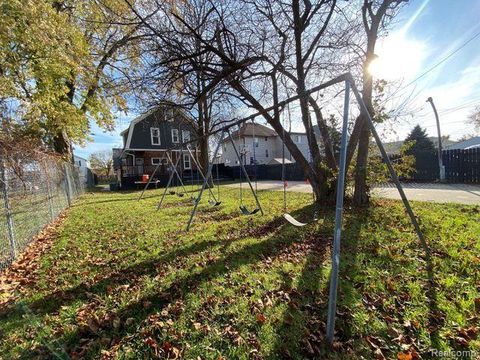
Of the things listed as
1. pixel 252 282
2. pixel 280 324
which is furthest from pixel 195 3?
pixel 280 324

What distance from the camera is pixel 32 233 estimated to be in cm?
584

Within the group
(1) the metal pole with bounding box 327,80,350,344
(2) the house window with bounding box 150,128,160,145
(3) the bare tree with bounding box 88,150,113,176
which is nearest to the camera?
(1) the metal pole with bounding box 327,80,350,344

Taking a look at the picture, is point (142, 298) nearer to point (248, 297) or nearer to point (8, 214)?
point (248, 297)

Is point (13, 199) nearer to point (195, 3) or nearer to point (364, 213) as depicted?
point (195, 3)

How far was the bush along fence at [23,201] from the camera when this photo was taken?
4504 mm

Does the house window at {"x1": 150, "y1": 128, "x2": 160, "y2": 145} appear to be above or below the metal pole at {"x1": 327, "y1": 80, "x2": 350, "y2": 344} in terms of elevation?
above

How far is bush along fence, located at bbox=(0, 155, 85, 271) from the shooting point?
4504mm

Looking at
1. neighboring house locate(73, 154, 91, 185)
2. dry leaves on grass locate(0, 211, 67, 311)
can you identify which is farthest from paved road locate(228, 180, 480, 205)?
neighboring house locate(73, 154, 91, 185)

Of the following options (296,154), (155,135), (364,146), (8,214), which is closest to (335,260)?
(8,214)

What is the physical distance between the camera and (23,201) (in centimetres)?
536

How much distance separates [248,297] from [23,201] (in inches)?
209

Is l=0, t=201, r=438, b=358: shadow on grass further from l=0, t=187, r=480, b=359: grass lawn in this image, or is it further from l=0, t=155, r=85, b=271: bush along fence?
l=0, t=155, r=85, b=271: bush along fence

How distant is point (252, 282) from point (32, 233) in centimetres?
550

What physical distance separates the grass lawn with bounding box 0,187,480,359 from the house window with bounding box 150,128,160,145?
23.1 metres
